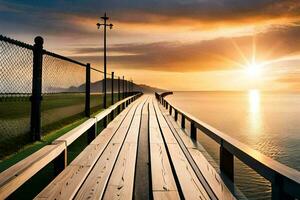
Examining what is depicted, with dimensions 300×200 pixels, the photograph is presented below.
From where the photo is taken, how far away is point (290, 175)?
2.66 meters

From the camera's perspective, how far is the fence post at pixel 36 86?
17.7 feet

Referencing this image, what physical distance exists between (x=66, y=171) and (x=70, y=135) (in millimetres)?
818

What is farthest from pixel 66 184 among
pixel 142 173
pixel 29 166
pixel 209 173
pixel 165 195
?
pixel 209 173

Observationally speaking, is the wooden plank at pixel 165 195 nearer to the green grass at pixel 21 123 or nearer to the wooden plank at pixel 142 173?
the wooden plank at pixel 142 173

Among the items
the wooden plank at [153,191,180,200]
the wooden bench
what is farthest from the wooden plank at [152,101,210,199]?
the wooden bench

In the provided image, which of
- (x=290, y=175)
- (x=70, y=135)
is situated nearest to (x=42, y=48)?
(x=70, y=135)

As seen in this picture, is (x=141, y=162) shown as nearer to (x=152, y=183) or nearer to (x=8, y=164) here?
(x=152, y=183)

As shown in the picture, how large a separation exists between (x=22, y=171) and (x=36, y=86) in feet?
8.27

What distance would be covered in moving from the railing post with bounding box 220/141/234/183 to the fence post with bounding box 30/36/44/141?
10.3 ft

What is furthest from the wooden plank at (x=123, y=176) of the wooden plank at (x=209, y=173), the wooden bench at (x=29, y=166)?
the wooden plank at (x=209, y=173)

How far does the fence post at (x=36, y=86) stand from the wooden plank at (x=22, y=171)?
1309 millimetres

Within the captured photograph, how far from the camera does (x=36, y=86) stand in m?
5.55

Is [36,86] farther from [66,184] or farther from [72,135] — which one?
[66,184]

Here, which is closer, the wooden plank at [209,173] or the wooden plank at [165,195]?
the wooden plank at [165,195]
